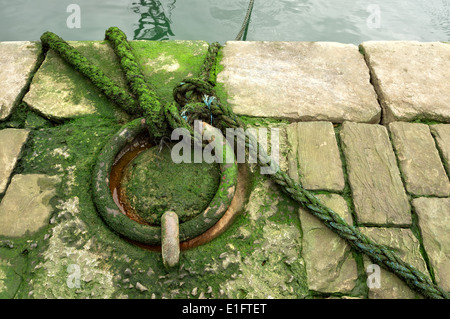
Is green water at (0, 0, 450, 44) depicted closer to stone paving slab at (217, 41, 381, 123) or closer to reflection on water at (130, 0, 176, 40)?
reflection on water at (130, 0, 176, 40)

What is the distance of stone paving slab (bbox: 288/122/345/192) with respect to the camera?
187cm

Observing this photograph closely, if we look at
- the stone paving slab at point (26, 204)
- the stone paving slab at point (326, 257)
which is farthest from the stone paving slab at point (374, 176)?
the stone paving slab at point (26, 204)

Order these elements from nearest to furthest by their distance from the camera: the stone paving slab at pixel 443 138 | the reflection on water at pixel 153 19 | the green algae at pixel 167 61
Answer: the stone paving slab at pixel 443 138, the green algae at pixel 167 61, the reflection on water at pixel 153 19

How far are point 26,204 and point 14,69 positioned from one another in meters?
1.17

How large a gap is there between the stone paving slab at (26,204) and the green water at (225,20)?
281cm

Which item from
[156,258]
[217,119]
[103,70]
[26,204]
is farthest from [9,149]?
[217,119]

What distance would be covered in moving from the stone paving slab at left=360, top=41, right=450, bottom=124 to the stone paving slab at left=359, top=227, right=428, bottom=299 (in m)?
0.84

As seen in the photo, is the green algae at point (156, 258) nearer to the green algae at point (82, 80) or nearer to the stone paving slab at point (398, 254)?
the stone paving slab at point (398, 254)

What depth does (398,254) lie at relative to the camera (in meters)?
1.65

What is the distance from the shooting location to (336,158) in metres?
1.96

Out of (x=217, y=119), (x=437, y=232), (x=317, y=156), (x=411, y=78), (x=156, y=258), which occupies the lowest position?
(x=156, y=258)

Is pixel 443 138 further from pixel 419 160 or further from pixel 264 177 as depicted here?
pixel 264 177

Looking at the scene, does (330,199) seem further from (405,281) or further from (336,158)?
(405,281)

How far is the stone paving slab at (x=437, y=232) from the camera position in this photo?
1.61 m
